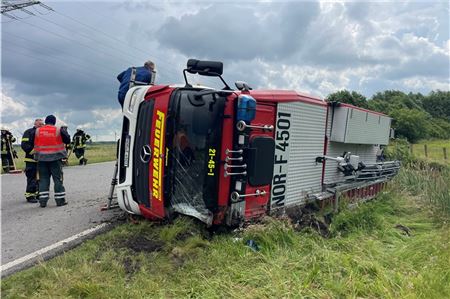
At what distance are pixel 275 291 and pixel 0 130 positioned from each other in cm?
1183

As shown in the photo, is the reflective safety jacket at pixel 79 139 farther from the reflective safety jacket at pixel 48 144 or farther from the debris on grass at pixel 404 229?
the debris on grass at pixel 404 229

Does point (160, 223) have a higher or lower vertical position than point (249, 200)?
lower

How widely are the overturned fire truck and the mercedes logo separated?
1cm

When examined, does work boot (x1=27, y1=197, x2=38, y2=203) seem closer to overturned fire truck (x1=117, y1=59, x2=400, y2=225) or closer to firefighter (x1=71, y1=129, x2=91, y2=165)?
overturned fire truck (x1=117, y1=59, x2=400, y2=225)

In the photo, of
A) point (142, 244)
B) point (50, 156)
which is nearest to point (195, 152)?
point (142, 244)

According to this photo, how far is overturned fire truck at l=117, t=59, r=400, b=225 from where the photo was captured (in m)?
4.33

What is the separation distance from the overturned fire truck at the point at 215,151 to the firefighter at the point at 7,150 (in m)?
8.85

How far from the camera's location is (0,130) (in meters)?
12.1

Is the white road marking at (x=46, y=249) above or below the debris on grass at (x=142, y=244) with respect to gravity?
below

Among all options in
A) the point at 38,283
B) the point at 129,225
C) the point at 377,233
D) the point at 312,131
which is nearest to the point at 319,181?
the point at 312,131

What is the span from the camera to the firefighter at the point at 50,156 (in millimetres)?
7039

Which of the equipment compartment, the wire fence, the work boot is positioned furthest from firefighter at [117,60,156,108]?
the wire fence

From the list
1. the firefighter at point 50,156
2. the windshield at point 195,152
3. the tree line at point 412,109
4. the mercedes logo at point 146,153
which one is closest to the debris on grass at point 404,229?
the windshield at point 195,152

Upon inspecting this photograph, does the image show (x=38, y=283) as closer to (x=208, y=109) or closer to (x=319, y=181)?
(x=208, y=109)
